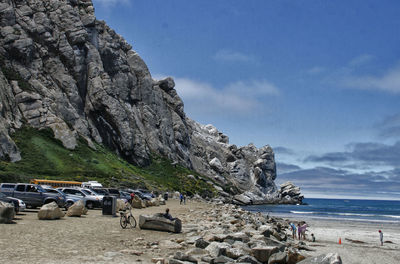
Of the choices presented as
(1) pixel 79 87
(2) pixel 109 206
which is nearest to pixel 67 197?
(2) pixel 109 206

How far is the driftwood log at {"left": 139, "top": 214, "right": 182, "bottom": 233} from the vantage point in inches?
903

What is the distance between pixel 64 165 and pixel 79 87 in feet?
117

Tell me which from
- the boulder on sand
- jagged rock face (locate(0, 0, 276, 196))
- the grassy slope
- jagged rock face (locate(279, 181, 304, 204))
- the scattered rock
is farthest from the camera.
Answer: jagged rock face (locate(279, 181, 304, 204))

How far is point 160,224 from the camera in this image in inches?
912

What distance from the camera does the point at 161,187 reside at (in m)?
90.2

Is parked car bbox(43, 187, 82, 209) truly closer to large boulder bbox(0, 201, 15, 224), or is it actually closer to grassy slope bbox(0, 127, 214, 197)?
large boulder bbox(0, 201, 15, 224)

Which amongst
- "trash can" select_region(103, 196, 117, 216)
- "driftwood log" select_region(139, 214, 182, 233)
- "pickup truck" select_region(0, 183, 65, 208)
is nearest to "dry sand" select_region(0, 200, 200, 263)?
"driftwood log" select_region(139, 214, 182, 233)

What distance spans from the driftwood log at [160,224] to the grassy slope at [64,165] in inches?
1538

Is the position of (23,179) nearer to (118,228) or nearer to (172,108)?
(118,228)

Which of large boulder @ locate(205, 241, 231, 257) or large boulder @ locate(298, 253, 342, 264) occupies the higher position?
large boulder @ locate(298, 253, 342, 264)

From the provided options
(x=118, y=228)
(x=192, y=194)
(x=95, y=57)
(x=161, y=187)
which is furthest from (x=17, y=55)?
(x=118, y=228)

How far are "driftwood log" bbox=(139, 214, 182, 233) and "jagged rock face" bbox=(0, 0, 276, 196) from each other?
2137 inches

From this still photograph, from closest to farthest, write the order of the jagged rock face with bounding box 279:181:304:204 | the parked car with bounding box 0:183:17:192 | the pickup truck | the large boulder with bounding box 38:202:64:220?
the large boulder with bounding box 38:202:64:220 → the parked car with bounding box 0:183:17:192 → the pickup truck → the jagged rock face with bounding box 279:181:304:204

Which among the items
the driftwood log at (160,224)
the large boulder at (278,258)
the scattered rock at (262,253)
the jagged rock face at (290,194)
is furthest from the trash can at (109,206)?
the jagged rock face at (290,194)
